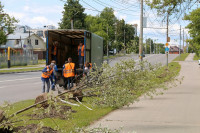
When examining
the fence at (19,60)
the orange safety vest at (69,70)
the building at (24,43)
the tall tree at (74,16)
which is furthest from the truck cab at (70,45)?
the building at (24,43)

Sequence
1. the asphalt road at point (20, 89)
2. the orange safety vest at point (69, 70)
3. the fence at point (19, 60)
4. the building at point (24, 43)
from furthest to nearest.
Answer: the building at point (24, 43), the fence at point (19, 60), the orange safety vest at point (69, 70), the asphalt road at point (20, 89)

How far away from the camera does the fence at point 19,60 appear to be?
136 ft

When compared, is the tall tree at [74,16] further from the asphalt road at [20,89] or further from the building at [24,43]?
the asphalt road at [20,89]

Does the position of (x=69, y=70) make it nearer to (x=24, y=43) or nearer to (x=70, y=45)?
(x=70, y=45)

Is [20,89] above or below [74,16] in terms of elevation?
below

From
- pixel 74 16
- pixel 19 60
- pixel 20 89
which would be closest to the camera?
pixel 20 89

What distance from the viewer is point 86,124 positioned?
314 inches

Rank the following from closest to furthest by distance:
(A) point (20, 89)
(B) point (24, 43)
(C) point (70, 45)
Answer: (A) point (20, 89) < (C) point (70, 45) < (B) point (24, 43)

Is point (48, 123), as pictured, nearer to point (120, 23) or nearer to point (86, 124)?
point (86, 124)

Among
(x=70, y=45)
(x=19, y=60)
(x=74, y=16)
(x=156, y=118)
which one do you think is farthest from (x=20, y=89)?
(x=74, y=16)

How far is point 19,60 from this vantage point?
46625 mm

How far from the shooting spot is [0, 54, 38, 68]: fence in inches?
1631

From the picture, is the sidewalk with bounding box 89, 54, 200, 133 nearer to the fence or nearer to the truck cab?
the truck cab

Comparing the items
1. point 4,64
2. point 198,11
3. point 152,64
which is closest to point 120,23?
point 198,11
